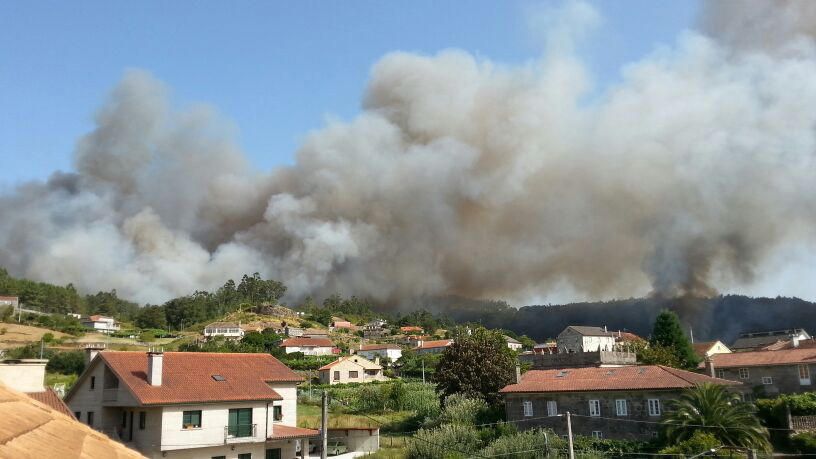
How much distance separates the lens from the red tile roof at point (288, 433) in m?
31.8

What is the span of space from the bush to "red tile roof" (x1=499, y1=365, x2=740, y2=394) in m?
3.85

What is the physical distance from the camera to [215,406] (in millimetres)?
30172

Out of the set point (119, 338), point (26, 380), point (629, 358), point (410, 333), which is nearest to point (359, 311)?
point (410, 333)

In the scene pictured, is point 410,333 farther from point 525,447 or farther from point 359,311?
point 525,447

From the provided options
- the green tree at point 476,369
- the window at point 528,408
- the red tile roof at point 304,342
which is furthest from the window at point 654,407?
the red tile roof at point 304,342

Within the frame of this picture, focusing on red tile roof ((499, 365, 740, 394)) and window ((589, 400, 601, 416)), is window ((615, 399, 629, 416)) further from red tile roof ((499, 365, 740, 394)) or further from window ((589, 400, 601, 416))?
window ((589, 400, 601, 416))

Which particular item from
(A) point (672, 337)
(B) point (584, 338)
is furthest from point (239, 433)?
(B) point (584, 338)

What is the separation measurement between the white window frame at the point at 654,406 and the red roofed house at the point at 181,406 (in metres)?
16.3

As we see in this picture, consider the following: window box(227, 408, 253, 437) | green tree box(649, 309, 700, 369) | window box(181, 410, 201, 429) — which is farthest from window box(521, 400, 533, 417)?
green tree box(649, 309, 700, 369)

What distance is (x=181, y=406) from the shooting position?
95.2 ft

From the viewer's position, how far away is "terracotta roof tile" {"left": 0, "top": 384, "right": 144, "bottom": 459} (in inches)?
104

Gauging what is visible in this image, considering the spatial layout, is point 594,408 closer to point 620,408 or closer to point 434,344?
point 620,408

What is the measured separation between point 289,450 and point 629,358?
23233 mm

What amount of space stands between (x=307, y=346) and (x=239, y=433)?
6227 centimetres
